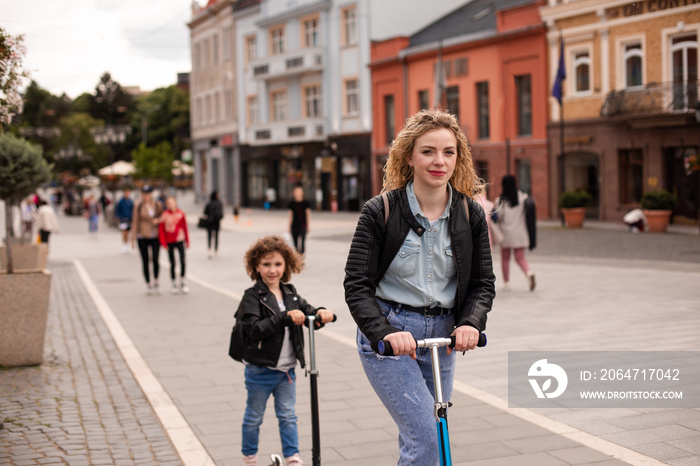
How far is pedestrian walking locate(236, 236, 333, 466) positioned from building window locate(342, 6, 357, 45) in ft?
135

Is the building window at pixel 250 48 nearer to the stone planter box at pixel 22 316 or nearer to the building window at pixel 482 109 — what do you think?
the building window at pixel 482 109

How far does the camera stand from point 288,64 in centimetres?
4853

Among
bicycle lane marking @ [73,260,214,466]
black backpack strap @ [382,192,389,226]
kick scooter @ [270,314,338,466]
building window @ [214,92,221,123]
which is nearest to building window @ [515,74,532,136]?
bicycle lane marking @ [73,260,214,466]

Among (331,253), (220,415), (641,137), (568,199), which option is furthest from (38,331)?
(641,137)

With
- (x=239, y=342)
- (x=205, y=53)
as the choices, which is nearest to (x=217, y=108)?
(x=205, y=53)

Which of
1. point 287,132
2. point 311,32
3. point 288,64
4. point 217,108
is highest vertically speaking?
point 311,32

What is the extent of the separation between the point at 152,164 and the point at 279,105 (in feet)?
29.5

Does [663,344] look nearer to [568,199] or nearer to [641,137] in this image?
[568,199]

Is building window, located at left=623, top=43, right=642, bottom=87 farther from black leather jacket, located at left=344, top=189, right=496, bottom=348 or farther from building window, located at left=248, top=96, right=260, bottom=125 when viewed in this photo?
building window, located at left=248, top=96, right=260, bottom=125

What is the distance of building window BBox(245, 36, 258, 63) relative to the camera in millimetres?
54469

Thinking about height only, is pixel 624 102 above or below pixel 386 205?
above

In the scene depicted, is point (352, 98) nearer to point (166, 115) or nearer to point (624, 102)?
point (624, 102)

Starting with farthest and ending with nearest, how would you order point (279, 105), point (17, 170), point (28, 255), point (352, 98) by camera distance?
point (279, 105)
point (352, 98)
point (28, 255)
point (17, 170)

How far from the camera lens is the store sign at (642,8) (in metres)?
26.7
